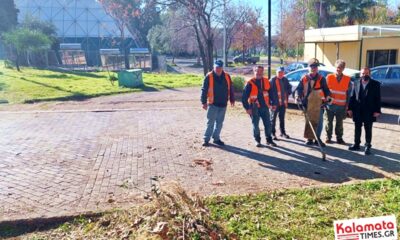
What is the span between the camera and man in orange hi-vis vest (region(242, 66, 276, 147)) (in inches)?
279

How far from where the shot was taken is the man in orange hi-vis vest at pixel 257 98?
7090 millimetres

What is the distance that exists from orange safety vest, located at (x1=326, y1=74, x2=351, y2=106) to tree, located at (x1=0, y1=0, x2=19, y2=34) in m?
42.3

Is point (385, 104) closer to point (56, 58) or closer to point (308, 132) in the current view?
point (308, 132)

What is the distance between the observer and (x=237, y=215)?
4105mm

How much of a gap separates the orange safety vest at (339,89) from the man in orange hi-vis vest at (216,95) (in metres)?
2.03

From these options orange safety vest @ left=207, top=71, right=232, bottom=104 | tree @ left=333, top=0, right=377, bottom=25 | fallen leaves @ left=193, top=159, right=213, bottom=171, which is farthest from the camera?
tree @ left=333, top=0, right=377, bottom=25

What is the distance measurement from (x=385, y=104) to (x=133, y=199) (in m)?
10.3

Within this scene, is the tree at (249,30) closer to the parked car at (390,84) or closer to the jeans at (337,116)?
the parked car at (390,84)

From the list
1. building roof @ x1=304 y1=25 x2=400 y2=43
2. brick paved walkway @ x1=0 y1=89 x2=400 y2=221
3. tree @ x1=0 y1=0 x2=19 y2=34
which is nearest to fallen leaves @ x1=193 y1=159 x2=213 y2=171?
brick paved walkway @ x1=0 y1=89 x2=400 y2=221

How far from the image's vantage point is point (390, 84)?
1180 centimetres

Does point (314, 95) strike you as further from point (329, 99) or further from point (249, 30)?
point (249, 30)

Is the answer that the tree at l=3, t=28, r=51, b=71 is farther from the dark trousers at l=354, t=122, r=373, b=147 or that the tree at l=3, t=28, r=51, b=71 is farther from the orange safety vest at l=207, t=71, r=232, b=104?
the dark trousers at l=354, t=122, r=373, b=147

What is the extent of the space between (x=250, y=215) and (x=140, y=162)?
111 inches

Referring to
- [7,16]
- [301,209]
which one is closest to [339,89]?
[301,209]
